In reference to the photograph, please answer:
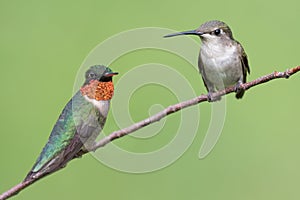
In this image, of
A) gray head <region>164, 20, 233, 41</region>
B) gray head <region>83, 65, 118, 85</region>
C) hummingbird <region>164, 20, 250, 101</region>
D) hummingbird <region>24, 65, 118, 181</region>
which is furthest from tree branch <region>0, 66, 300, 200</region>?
hummingbird <region>164, 20, 250, 101</region>

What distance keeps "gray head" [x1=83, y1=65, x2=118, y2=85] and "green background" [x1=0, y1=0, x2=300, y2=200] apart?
4.90 feet

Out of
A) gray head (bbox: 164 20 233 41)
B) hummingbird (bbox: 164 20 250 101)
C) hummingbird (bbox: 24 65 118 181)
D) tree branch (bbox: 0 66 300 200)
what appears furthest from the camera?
hummingbird (bbox: 164 20 250 101)

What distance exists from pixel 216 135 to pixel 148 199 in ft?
7.47

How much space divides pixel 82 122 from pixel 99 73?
0.26 metres

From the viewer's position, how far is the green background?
469 cm

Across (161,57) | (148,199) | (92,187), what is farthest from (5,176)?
(161,57)

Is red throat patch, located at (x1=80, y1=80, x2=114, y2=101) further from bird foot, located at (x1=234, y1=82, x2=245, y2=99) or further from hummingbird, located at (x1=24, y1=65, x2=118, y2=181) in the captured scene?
bird foot, located at (x1=234, y1=82, x2=245, y2=99)

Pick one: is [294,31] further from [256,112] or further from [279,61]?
[256,112]

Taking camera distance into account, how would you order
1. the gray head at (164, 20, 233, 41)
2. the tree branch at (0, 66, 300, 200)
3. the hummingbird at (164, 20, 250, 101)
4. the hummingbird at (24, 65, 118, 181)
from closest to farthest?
the tree branch at (0, 66, 300, 200) < the hummingbird at (24, 65, 118, 181) < the gray head at (164, 20, 233, 41) < the hummingbird at (164, 20, 250, 101)

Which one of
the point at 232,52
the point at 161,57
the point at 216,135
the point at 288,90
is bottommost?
the point at 216,135

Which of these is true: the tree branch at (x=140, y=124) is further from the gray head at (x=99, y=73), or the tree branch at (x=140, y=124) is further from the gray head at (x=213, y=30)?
the gray head at (x=213, y=30)

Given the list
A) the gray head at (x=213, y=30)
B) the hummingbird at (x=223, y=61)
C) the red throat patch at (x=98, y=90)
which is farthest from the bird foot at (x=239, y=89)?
the red throat patch at (x=98, y=90)

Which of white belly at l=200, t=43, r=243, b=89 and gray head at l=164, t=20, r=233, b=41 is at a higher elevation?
gray head at l=164, t=20, r=233, b=41

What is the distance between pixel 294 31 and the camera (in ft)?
17.7
